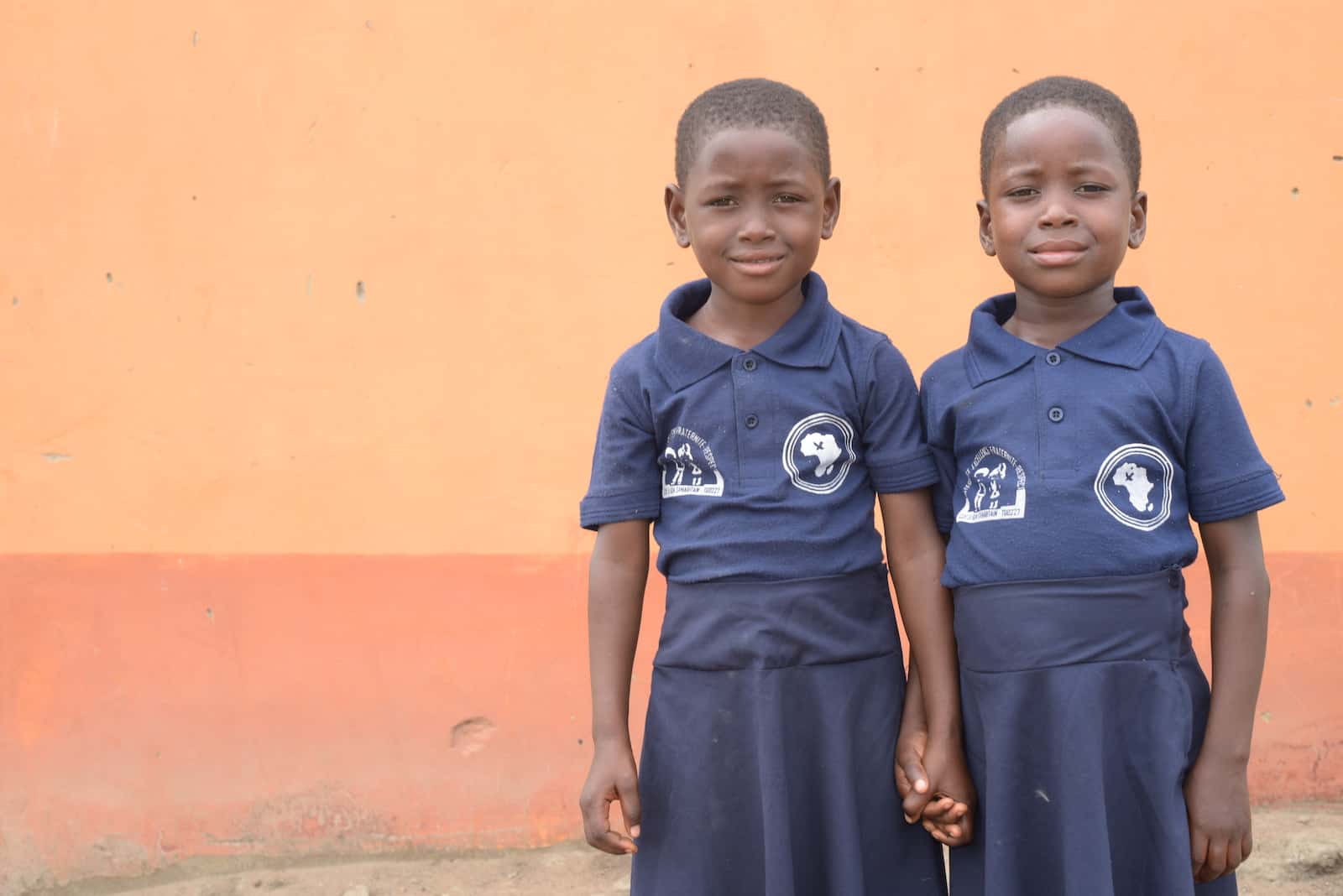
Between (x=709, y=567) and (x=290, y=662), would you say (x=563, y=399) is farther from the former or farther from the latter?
(x=709, y=567)

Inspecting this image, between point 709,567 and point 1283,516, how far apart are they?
204 cm

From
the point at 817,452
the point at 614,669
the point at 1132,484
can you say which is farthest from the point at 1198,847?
the point at 614,669

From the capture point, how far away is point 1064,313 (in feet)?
6.41

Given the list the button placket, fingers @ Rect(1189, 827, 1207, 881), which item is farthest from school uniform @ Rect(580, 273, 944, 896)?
fingers @ Rect(1189, 827, 1207, 881)

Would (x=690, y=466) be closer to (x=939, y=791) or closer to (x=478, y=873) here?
(x=939, y=791)

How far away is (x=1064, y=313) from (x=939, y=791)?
0.74 meters

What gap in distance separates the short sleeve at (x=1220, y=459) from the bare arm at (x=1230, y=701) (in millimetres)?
40

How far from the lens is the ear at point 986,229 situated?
1993mm

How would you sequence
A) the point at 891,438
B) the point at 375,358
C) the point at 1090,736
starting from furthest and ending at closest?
the point at 375,358 → the point at 891,438 → the point at 1090,736

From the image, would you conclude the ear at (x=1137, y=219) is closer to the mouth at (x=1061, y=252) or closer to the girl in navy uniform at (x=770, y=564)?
the mouth at (x=1061, y=252)

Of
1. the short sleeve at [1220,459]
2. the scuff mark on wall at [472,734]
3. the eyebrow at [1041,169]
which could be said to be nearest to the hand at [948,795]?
the short sleeve at [1220,459]

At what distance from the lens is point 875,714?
75.9 inches

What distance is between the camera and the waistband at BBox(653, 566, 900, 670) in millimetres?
1888

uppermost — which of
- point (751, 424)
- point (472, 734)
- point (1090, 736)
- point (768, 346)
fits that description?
point (768, 346)
